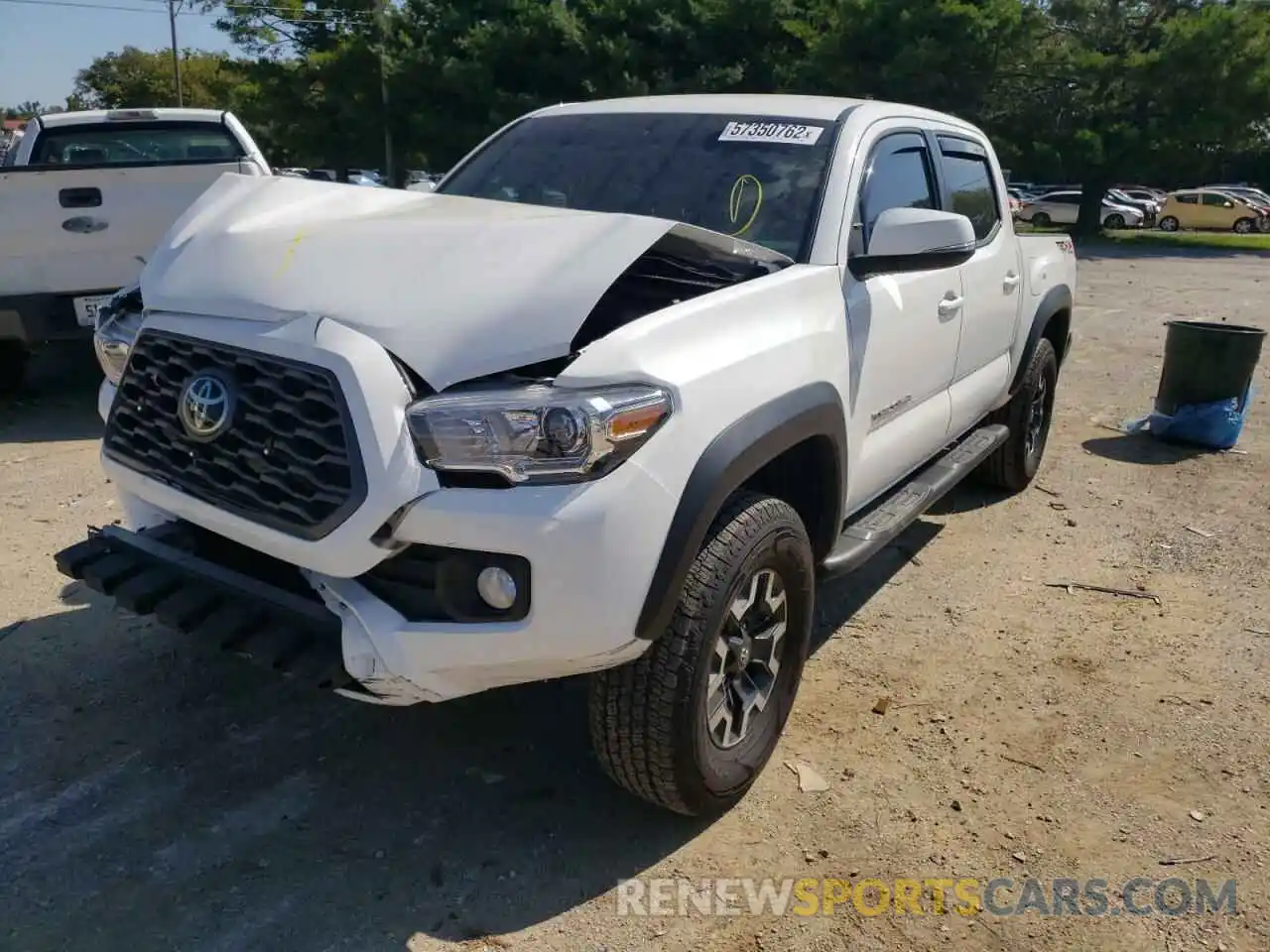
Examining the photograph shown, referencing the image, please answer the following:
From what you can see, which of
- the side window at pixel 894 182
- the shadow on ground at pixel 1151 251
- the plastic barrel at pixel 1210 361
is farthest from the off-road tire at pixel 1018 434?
the shadow on ground at pixel 1151 251

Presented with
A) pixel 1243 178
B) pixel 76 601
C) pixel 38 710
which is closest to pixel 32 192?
pixel 76 601

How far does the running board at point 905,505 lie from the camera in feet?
11.6

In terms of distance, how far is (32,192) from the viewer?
619 centimetres

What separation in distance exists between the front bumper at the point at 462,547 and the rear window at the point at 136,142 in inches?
253

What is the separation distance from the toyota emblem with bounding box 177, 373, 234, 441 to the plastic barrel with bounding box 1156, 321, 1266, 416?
6.31m

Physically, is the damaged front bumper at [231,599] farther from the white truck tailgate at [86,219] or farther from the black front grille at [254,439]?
the white truck tailgate at [86,219]

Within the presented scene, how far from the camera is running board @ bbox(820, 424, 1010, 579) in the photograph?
3527 mm

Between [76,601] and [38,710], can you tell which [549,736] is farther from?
[76,601]

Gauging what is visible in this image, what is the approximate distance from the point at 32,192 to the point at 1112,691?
6.04 m

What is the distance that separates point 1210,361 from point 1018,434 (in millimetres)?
1977

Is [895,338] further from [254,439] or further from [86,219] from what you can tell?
[86,219]

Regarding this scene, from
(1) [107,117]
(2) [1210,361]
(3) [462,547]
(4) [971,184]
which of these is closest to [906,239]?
(3) [462,547]

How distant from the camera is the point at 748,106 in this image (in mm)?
4078

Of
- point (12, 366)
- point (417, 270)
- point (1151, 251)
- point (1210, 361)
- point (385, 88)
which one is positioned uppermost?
point (385, 88)
